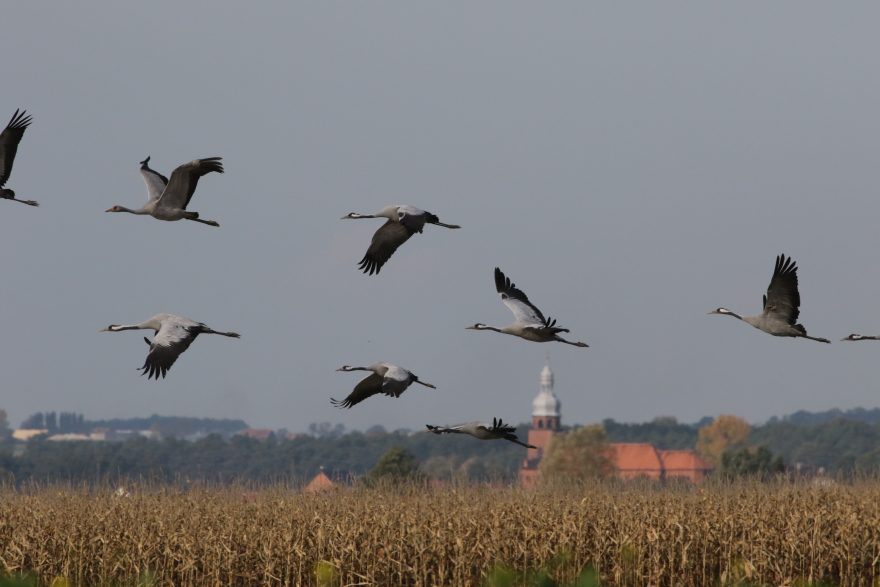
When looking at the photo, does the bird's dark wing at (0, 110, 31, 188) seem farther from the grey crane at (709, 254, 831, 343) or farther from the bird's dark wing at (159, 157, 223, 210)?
the grey crane at (709, 254, 831, 343)

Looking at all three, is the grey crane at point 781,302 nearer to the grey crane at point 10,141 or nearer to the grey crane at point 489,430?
the grey crane at point 489,430

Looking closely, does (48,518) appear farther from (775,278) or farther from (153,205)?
(775,278)

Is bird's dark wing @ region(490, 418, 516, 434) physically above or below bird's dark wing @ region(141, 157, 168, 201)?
below

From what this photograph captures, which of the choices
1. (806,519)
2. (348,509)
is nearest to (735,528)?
(806,519)

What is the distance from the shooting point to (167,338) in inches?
912

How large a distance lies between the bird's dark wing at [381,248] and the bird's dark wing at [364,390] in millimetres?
1844

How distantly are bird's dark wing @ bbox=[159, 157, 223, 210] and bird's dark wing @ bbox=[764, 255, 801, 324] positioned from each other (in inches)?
332

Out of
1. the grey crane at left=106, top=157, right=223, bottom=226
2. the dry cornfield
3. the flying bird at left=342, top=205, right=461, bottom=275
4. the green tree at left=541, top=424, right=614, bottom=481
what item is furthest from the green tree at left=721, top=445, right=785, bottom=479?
the grey crane at left=106, top=157, right=223, bottom=226

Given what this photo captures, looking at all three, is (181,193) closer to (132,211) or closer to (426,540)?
(132,211)

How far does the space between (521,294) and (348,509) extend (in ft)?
15.8

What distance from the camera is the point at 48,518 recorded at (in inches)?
1029

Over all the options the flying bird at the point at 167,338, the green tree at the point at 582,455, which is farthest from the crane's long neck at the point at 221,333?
the green tree at the point at 582,455

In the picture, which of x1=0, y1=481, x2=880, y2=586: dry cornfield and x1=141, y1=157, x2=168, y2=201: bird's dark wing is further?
x1=141, y1=157, x2=168, y2=201: bird's dark wing

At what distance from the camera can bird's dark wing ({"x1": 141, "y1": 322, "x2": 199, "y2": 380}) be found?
22.7 metres
